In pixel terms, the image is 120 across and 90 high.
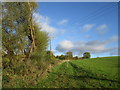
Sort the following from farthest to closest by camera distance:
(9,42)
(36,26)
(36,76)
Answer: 1. (36,26)
2. (9,42)
3. (36,76)

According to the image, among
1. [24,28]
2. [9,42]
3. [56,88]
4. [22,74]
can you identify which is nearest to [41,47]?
[24,28]

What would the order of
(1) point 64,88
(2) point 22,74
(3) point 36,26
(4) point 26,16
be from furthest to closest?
(3) point 36,26 < (4) point 26,16 < (2) point 22,74 < (1) point 64,88

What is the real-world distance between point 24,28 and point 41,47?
208 inches

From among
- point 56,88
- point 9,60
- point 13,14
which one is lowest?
point 56,88

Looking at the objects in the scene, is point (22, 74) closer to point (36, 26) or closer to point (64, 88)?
point (64, 88)

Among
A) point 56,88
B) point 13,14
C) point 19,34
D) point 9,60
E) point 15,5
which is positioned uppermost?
point 15,5

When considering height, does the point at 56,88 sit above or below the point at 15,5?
below

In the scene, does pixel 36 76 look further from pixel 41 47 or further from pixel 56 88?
pixel 41 47

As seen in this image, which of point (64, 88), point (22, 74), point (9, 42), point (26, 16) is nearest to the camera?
point (64, 88)

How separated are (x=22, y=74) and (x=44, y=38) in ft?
36.8

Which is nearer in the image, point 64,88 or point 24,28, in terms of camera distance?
point 64,88

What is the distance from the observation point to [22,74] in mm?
11930

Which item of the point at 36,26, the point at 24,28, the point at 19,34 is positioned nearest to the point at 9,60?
the point at 19,34

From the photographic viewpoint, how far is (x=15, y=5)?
18.2 meters
